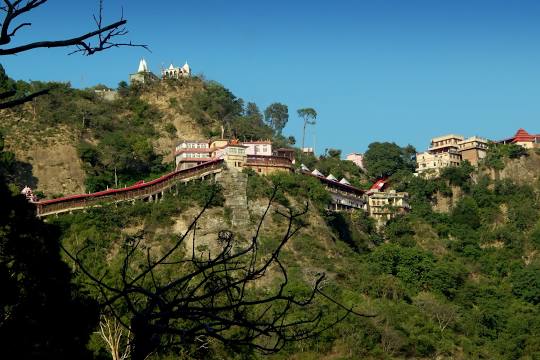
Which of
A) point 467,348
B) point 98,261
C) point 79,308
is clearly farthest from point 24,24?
point 467,348

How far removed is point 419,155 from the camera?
6588 centimetres

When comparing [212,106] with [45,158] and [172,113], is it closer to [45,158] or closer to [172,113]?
[172,113]

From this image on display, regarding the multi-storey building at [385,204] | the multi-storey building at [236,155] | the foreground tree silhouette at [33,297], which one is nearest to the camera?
the foreground tree silhouette at [33,297]

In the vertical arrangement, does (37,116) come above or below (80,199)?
above

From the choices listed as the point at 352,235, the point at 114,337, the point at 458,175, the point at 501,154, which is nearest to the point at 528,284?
the point at 352,235

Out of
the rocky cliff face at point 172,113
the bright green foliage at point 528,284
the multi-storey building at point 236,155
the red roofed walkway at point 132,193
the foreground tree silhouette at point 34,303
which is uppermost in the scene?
the rocky cliff face at point 172,113

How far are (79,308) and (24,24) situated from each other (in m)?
4.49

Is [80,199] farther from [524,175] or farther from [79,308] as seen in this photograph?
[79,308]

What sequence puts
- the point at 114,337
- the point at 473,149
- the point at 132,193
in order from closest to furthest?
the point at 114,337 < the point at 132,193 < the point at 473,149

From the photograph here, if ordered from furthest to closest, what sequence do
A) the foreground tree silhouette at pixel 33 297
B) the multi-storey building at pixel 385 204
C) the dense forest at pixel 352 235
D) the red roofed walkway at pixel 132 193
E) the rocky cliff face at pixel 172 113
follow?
the rocky cliff face at pixel 172 113 → the multi-storey building at pixel 385 204 → the red roofed walkway at pixel 132 193 → the dense forest at pixel 352 235 → the foreground tree silhouette at pixel 33 297

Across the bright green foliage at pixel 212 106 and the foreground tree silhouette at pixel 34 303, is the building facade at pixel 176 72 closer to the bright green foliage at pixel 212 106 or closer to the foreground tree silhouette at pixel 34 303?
the bright green foliage at pixel 212 106

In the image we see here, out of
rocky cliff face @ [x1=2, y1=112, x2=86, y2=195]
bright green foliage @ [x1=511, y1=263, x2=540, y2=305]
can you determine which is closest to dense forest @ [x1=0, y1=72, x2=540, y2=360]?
bright green foliage @ [x1=511, y1=263, x2=540, y2=305]

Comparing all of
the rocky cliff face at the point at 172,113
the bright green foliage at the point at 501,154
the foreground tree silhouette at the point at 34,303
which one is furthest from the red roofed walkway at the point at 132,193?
the foreground tree silhouette at the point at 34,303

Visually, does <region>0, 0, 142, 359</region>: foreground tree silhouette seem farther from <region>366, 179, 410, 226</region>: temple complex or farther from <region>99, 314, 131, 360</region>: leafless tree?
<region>366, 179, 410, 226</region>: temple complex
